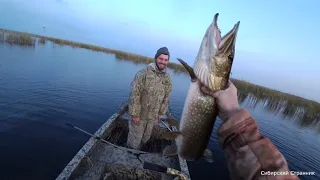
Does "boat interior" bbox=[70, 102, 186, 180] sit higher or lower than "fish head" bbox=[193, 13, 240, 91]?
lower

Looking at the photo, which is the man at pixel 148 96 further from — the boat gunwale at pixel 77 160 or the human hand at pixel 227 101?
the human hand at pixel 227 101

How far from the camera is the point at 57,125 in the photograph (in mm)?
8812

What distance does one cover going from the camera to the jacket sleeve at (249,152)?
155 cm

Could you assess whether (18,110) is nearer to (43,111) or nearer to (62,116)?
(43,111)

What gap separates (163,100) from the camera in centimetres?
561

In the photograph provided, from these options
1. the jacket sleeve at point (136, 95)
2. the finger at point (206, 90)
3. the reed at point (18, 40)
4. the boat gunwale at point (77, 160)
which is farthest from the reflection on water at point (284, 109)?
the reed at point (18, 40)

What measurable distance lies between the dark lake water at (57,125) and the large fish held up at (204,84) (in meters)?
4.64

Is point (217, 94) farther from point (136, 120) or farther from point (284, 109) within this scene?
point (284, 109)

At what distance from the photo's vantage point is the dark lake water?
21.2ft

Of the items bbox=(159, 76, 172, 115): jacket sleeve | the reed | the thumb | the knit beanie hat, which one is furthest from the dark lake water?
the reed

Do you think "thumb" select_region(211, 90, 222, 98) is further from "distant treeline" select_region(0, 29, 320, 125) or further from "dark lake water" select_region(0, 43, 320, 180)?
"distant treeline" select_region(0, 29, 320, 125)

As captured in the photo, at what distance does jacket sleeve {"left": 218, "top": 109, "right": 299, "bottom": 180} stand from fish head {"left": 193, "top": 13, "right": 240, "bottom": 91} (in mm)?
Result: 428

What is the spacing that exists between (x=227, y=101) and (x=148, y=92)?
3.37m

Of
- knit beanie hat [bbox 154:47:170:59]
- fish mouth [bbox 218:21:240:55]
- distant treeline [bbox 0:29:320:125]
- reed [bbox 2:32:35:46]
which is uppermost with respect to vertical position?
fish mouth [bbox 218:21:240:55]
